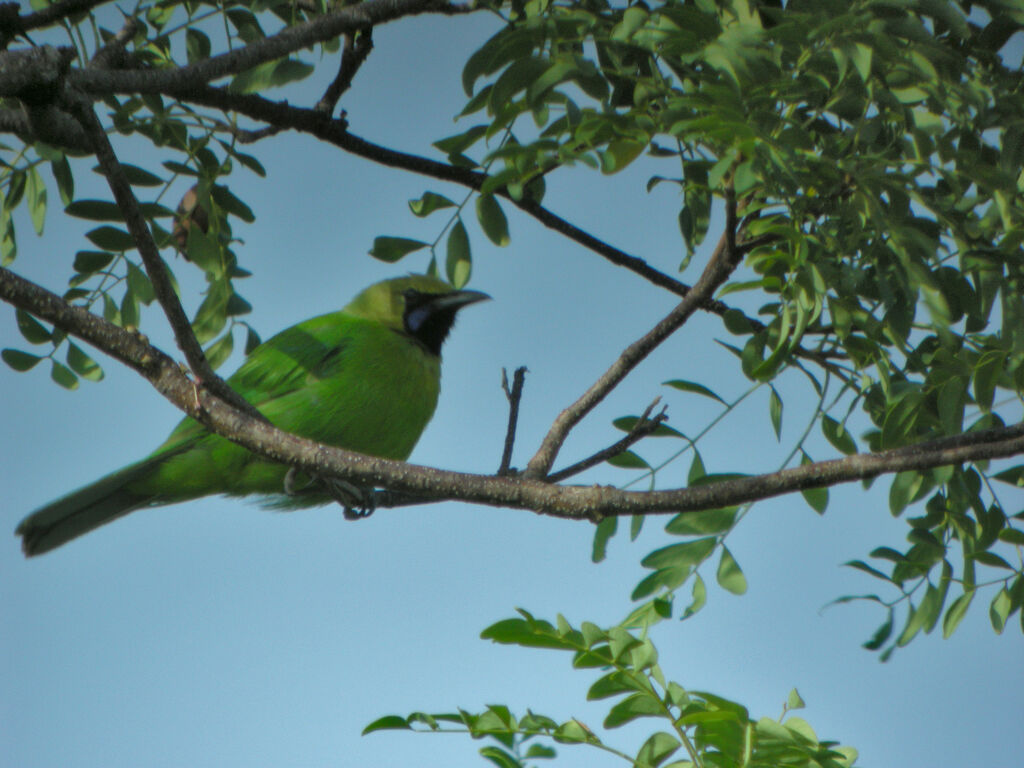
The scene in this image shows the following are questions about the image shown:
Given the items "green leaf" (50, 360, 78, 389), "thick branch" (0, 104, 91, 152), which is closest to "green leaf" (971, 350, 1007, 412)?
"thick branch" (0, 104, 91, 152)

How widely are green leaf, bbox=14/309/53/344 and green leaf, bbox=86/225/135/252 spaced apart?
362mm

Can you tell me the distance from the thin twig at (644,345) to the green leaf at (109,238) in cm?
190

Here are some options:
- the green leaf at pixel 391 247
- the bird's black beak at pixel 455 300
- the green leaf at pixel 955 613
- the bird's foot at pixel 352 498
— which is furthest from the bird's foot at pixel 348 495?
the bird's black beak at pixel 455 300

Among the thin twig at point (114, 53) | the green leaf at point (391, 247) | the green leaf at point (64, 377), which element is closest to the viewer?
the thin twig at point (114, 53)

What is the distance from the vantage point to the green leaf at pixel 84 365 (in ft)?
13.0

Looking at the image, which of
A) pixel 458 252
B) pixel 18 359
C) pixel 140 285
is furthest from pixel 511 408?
pixel 18 359

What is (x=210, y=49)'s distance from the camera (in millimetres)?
4145

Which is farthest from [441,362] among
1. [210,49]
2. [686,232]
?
[686,232]

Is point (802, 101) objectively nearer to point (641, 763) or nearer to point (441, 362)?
point (641, 763)

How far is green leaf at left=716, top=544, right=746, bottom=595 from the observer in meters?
2.95

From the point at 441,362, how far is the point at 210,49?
7.82ft

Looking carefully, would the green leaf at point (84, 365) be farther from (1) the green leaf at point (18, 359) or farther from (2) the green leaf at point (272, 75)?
(2) the green leaf at point (272, 75)

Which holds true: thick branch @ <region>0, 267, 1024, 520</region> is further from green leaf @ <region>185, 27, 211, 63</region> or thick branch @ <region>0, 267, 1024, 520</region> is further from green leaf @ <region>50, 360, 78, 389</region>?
green leaf @ <region>185, 27, 211, 63</region>

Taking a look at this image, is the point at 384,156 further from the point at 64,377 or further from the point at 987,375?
the point at 987,375
